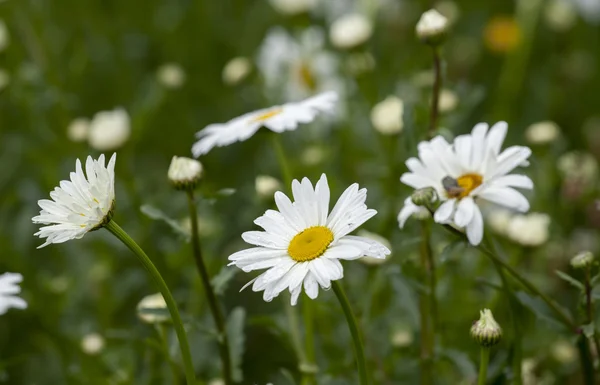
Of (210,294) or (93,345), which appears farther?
(93,345)

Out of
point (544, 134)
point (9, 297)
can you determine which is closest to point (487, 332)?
point (9, 297)

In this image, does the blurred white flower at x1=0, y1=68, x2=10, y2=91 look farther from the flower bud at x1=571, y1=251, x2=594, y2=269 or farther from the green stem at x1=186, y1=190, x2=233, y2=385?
the flower bud at x1=571, y1=251, x2=594, y2=269

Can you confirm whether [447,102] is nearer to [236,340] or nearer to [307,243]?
[236,340]

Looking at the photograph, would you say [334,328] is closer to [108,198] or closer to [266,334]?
[266,334]

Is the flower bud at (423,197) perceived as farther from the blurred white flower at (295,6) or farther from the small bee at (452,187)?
the blurred white flower at (295,6)

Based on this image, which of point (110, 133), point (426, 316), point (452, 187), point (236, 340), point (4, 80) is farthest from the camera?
point (4, 80)

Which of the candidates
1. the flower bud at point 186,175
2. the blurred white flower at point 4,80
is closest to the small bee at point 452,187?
the flower bud at point 186,175
